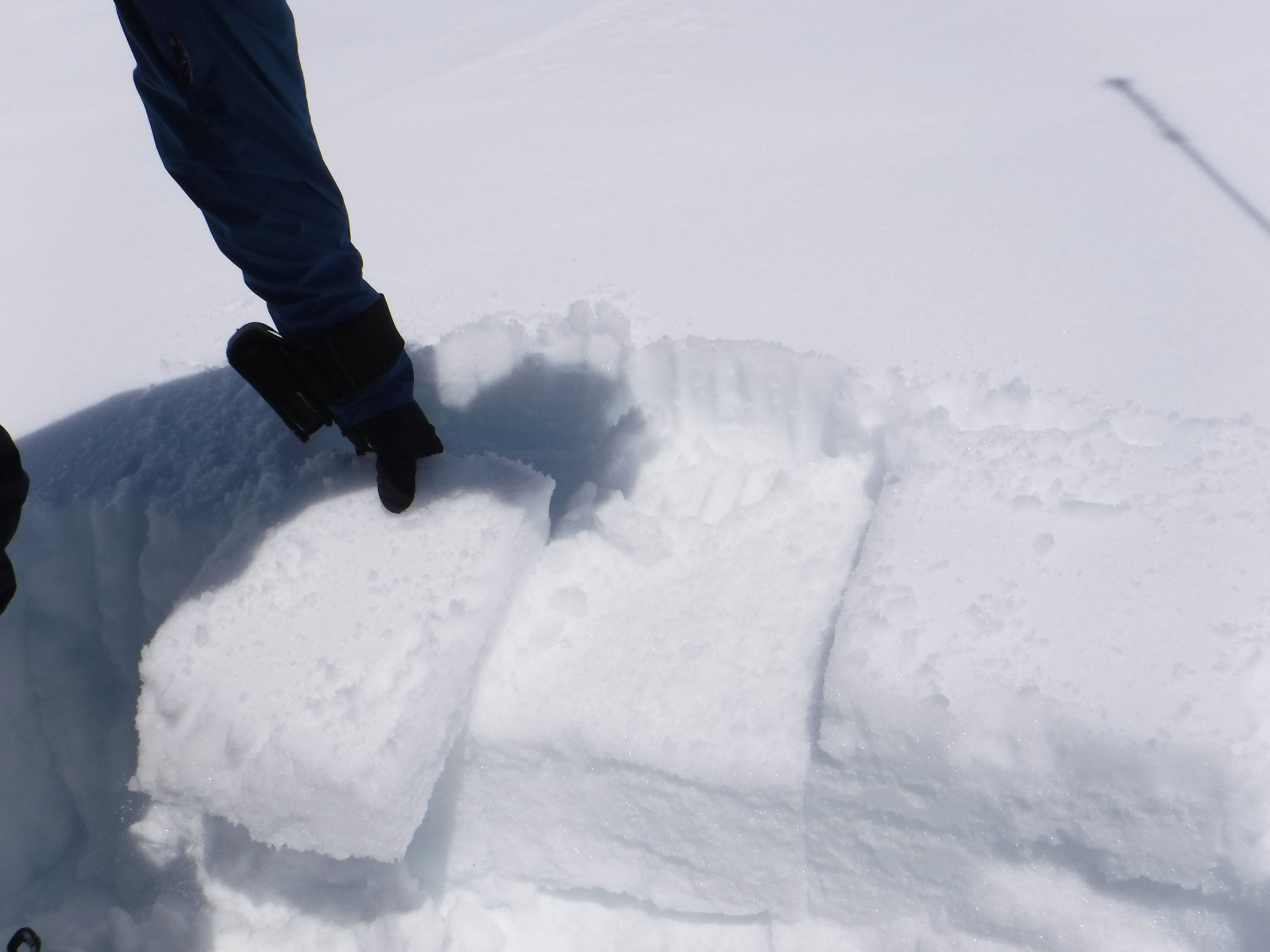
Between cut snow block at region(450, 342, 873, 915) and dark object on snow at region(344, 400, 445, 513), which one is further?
dark object on snow at region(344, 400, 445, 513)

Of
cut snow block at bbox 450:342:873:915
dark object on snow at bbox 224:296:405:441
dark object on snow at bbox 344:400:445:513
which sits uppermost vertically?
dark object on snow at bbox 224:296:405:441

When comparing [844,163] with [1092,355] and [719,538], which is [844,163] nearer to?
[1092,355]

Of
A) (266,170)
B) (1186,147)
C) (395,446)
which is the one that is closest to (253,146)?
(266,170)

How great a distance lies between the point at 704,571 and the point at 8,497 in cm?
87

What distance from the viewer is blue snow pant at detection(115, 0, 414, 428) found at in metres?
1.00

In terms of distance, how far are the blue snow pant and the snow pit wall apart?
29 centimetres

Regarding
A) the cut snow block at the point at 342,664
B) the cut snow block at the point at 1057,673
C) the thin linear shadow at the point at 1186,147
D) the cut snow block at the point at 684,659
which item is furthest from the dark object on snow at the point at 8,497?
the thin linear shadow at the point at 1186,147

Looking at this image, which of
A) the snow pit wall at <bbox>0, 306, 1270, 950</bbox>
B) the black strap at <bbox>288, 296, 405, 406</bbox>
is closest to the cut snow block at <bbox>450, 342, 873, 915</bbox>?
the snow pit wall at <bbox>0, 306, 1270, 950</bbox>

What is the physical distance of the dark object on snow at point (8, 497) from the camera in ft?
3.22

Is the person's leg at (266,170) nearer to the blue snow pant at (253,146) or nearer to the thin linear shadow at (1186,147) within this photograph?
the blue snow pant at (253,146)

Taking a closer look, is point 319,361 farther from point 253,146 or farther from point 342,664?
point 342,664

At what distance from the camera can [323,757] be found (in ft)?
3.56

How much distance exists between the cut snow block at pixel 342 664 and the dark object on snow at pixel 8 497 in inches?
9.4

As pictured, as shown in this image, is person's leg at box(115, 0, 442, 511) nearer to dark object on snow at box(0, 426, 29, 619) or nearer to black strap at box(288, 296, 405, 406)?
A: black strap at box(288, 296, 405, 406)
